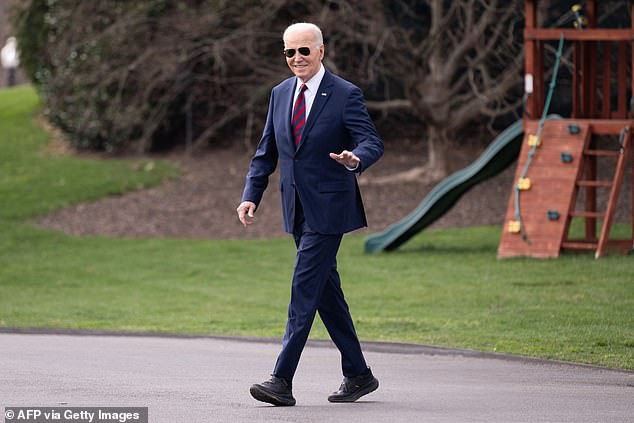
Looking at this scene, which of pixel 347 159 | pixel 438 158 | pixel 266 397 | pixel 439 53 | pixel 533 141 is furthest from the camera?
pixel 438 158

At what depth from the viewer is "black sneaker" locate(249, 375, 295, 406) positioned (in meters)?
7.16

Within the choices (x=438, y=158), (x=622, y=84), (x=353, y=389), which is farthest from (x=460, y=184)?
(x=353, y=389)

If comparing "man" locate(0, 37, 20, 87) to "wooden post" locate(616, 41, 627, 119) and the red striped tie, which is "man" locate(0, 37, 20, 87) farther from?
the red striped tie

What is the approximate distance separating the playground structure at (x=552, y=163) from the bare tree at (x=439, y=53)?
309 cm

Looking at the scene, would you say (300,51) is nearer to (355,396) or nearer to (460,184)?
(355,396)

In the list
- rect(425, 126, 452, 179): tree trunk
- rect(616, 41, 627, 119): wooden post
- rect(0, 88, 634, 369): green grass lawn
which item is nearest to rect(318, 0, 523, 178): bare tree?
rect(425, 126, 452, 179): tree trunk

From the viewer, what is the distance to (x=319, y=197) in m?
7.32

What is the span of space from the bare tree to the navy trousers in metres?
13.1

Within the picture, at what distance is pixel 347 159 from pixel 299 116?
598 mm

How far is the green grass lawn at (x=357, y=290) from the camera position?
1146 centimetres

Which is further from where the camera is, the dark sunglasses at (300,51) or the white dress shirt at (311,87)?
the white dress shirt at (311,87)

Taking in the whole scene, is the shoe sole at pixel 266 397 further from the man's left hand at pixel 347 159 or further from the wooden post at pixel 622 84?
the wooden post at pixel 622 84

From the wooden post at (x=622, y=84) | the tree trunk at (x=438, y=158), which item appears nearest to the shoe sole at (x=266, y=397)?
the wooden post at (x=622, y=84)

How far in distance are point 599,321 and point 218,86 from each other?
44.0 ft
